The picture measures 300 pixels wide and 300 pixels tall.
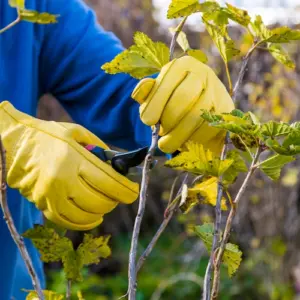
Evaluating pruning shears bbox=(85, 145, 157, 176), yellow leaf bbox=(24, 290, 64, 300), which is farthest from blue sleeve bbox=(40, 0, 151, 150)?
yellow leaf bbox=(24, 290, 64, 300)

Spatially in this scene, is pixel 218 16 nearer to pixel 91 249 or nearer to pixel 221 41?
pixel 221 41

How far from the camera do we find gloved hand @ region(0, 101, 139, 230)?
1107 millimetres

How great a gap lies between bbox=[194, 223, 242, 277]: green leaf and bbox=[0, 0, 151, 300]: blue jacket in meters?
0.61

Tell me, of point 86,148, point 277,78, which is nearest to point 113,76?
point 86,148

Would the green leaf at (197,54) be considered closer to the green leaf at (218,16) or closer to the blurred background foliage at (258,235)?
the green leaf at (218,16)

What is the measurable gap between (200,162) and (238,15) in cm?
25

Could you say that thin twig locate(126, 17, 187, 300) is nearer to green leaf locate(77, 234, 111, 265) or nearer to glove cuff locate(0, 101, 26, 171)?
green leaf locate(77, 234, 111, 265)

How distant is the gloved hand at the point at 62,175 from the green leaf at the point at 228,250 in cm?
18

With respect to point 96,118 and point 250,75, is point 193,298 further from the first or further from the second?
point 96,118

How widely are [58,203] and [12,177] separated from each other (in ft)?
0.33

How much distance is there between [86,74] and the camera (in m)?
1.68

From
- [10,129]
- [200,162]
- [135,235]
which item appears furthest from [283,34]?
[10,129]

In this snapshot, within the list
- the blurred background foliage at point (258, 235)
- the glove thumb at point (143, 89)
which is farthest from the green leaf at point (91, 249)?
the blurred background foliage at point (258, 235)

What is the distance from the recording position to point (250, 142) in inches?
37.2
